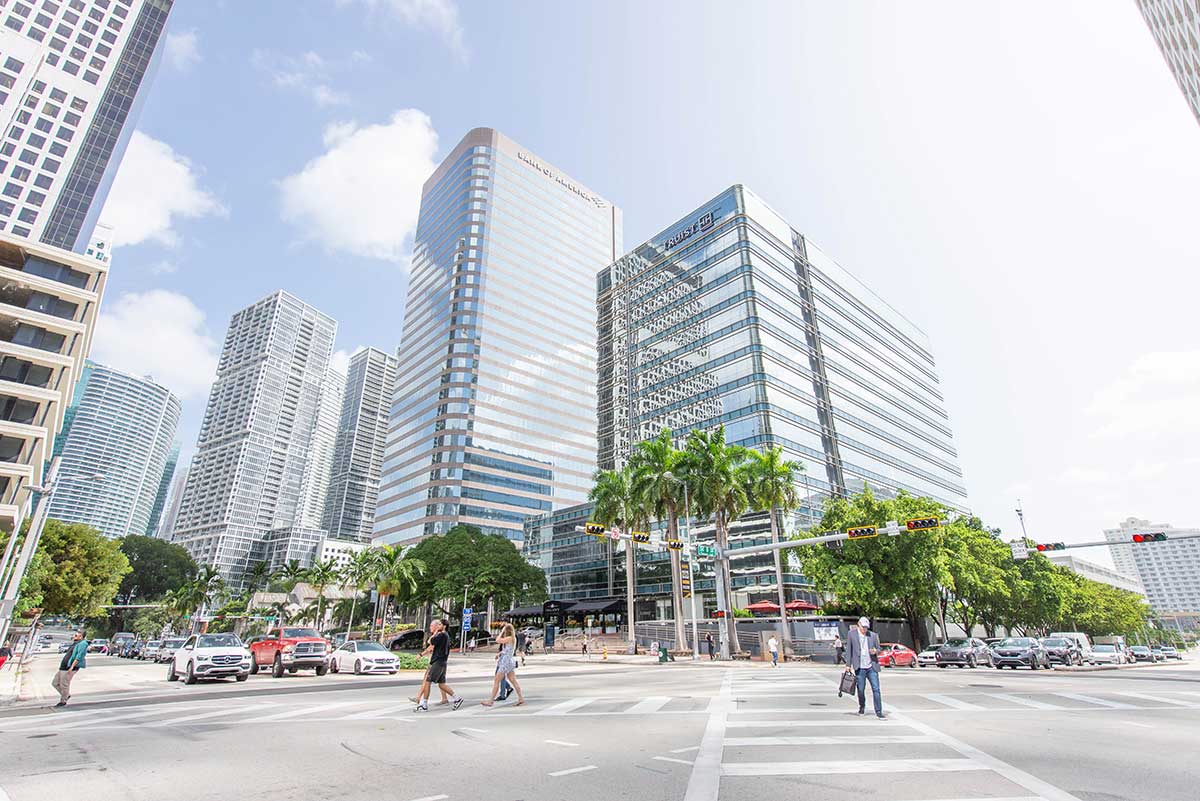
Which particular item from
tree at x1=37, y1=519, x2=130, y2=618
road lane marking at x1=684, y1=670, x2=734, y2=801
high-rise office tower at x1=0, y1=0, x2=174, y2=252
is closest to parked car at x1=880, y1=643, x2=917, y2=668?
road lane marking at x1=684, y1=670, x2=734, y2=801

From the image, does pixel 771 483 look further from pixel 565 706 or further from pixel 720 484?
pixel 565 706

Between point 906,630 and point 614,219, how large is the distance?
119575 millimetres

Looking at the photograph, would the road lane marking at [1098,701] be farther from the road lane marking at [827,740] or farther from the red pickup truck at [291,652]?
the red pickup truck at [291,652]

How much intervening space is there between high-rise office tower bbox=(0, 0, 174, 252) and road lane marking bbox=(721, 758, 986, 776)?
114130mm

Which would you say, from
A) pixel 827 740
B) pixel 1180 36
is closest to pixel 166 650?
pixel 827 740

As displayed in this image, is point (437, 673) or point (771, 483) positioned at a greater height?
point (771, 483)

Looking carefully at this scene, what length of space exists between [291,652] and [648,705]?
20349mm

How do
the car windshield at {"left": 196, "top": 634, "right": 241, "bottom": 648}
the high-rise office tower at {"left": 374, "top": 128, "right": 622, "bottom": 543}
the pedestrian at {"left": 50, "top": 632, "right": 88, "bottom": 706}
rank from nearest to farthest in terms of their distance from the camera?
the pedestrian at {"left": 50, "top": 632, "right": 88, "bottom": 706} < the car windshield at {"left": 196, "top": 634, "right": 241, "bottom": 648} < the high-rise office tower at {"left": 374, "top": 128, "right": 622, "bottom": 543}

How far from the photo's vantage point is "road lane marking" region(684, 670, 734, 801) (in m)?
5.43

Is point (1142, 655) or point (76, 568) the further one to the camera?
point (1142, 655)

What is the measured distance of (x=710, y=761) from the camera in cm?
689

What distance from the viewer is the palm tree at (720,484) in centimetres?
3988

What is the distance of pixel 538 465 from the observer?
106 m

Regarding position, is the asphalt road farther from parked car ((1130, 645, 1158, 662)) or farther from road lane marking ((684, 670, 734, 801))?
parked car ((1130, 645, 1158, 662))
